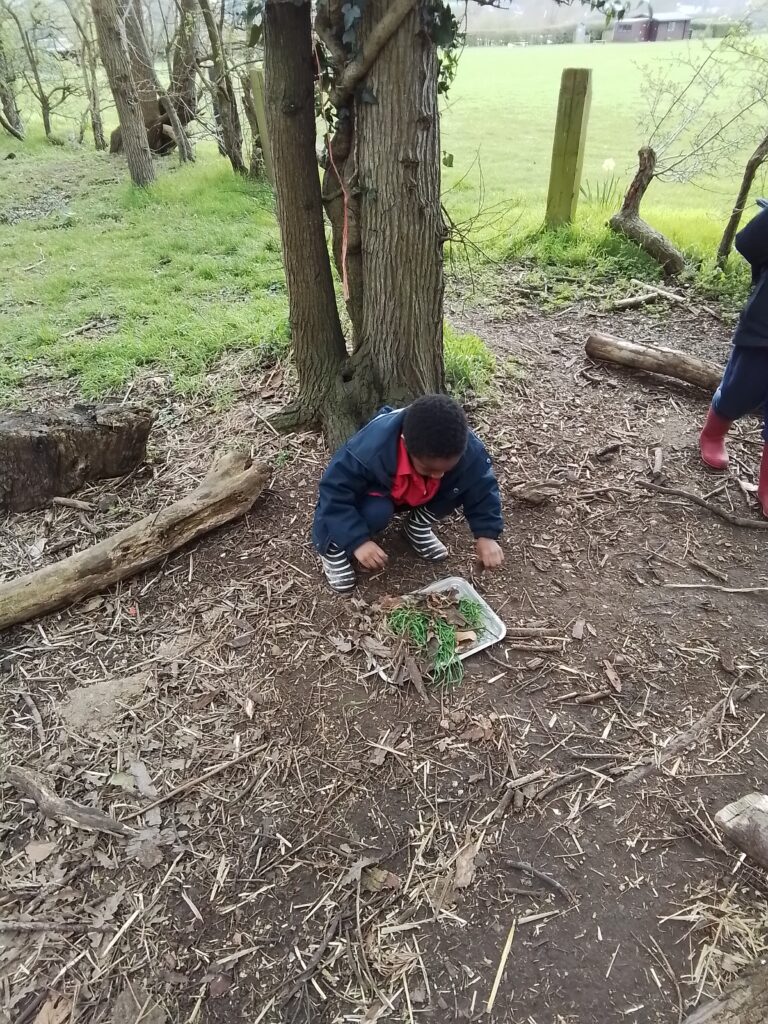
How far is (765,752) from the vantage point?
232 cm

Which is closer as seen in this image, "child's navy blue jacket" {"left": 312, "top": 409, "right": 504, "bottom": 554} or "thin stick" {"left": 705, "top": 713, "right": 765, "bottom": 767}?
"thin stick" {"left": 705, "top": 713, "right": 765, "bottom": 767}

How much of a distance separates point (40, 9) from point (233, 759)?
19145 mm

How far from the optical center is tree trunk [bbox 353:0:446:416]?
2754 mm

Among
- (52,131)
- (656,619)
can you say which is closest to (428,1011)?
(656,619)

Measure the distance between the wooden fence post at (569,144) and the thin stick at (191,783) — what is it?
19.5 ft

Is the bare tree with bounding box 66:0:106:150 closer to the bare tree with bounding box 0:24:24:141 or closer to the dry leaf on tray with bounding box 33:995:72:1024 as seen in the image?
the bare tree with bounding box 0:24:24:141

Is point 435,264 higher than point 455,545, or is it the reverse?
point 435,264

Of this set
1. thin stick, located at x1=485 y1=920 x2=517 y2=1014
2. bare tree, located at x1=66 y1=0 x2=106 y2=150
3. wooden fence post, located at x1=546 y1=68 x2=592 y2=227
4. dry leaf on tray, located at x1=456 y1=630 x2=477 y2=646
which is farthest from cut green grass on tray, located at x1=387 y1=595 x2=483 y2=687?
bare tree, located at x1=66 y1=0 x2=106 y2=150

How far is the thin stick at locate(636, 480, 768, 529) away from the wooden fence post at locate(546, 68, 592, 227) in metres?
4.00

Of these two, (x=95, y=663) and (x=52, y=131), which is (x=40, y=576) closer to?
(x=95, y=663)

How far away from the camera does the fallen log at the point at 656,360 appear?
411cm

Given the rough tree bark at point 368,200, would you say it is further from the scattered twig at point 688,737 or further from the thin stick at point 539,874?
the thin stick at point 539,874

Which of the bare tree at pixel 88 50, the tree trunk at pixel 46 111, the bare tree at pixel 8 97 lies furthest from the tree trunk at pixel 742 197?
the bare tree at pixel 8 97

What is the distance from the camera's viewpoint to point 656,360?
4.24 metres
